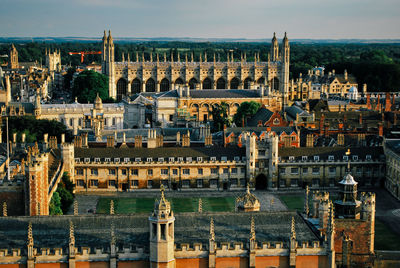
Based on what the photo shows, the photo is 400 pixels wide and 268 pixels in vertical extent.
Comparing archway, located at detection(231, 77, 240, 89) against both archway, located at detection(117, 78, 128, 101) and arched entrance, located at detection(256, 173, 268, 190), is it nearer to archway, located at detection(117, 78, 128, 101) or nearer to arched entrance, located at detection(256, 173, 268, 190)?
archway, located at detection(117, 78, 128, 101)

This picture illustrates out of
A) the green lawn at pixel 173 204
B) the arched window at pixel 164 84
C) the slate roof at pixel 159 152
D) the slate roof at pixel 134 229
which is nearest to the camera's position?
the slate roof at pixel 134 229

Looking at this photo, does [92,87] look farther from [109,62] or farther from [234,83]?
[234,83]

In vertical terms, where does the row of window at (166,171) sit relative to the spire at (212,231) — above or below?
below

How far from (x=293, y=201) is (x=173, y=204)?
14928mm

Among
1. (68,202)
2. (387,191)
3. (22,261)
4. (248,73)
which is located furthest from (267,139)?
(248,73)

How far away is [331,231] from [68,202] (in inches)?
1491

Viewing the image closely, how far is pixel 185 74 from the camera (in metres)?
173

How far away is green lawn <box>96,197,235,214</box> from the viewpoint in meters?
75.9

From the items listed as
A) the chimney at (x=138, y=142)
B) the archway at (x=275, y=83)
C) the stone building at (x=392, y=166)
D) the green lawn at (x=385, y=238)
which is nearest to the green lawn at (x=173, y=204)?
the chimney at (x=138, y=142)

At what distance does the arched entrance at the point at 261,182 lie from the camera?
87594mm

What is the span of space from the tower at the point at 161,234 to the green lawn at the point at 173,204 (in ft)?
114

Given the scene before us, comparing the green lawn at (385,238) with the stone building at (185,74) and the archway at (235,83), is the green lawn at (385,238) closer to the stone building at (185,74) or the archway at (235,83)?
the stone building at (185,74)

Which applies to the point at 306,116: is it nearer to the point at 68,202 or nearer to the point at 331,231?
the point at 68,202

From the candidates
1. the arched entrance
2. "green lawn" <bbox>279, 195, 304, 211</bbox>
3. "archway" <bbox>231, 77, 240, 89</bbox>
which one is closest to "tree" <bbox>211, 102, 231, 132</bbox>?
the arched entrance
